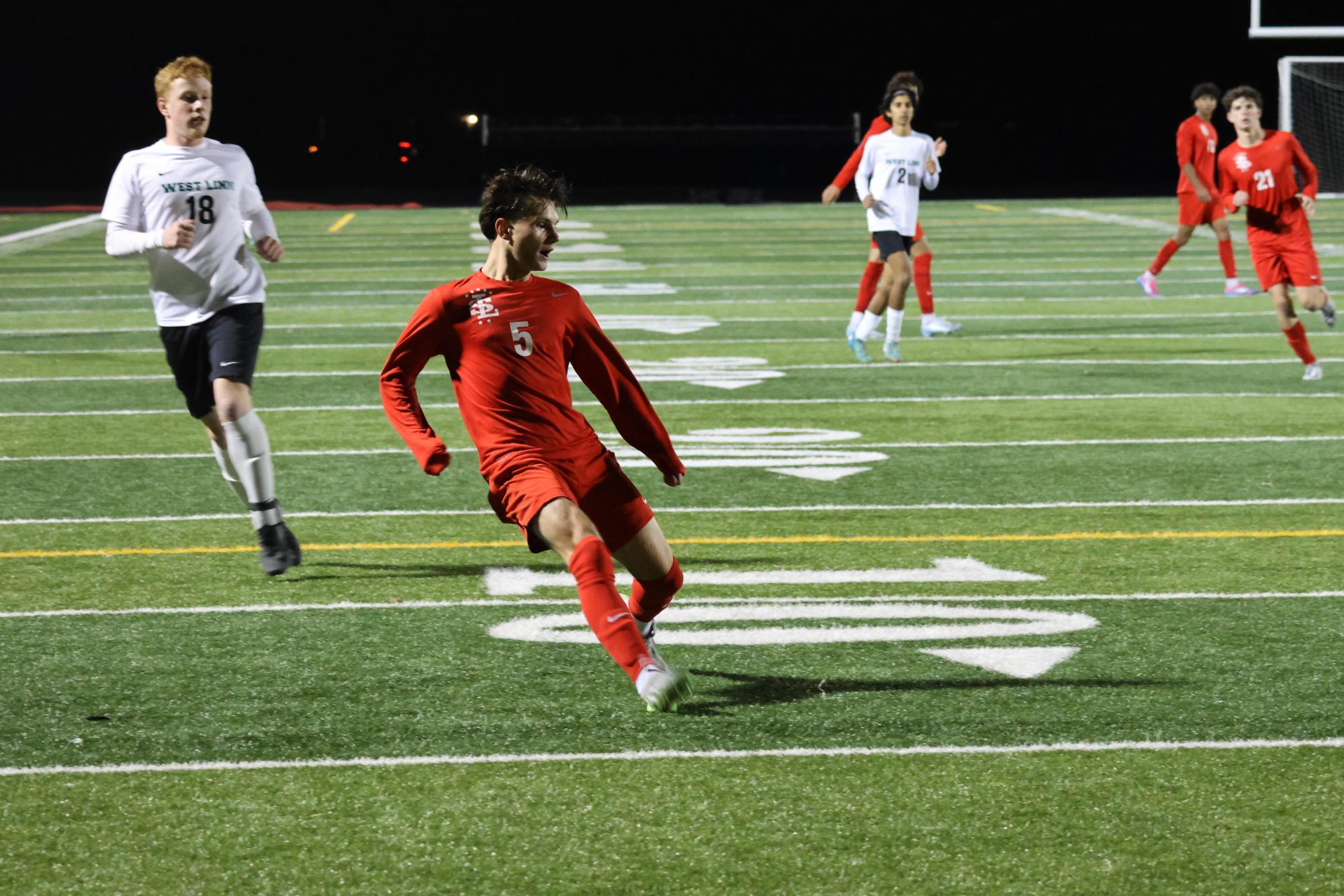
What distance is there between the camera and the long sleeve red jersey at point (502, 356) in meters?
4.30

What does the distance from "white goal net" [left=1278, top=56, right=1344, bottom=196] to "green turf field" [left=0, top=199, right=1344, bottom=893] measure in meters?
21.3

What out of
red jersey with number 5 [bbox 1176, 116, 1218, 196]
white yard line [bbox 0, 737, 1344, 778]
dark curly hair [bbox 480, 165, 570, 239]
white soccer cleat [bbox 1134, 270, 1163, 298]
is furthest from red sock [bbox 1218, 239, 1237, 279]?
dark curly hair [bbox 480, 165, 570, 239]

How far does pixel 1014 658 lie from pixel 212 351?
9.87 feet

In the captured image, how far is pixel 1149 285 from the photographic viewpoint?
16328 millimetres

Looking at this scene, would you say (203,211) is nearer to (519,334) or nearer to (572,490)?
(519,334)

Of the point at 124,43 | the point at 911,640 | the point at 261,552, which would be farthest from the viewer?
the point at 124,43

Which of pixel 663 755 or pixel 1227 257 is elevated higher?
pixel 663 755

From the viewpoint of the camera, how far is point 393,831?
3568mm

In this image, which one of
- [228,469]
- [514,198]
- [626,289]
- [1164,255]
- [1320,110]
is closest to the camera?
[514,198]

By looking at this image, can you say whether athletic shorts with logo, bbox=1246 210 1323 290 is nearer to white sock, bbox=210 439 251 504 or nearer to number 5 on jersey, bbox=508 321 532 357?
white sock, bbox=210 439 251 504

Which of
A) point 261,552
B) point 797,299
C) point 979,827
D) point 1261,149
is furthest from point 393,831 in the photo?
point 797,299

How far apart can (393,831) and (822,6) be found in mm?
39351

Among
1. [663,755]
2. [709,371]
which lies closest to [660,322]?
[709,371]

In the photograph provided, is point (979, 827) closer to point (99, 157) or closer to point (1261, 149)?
point (1261, 149)
